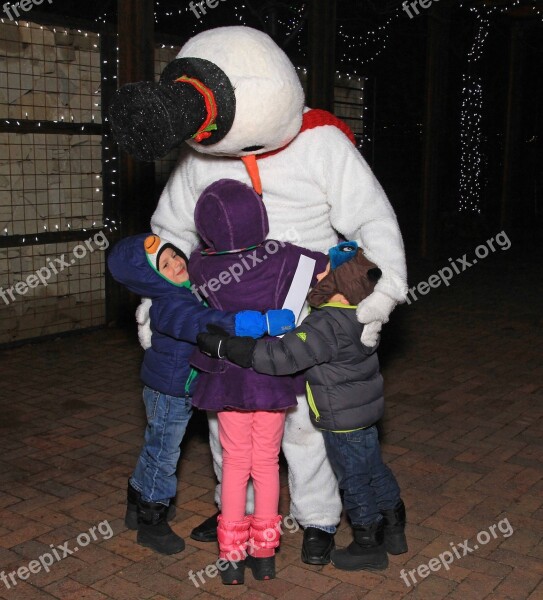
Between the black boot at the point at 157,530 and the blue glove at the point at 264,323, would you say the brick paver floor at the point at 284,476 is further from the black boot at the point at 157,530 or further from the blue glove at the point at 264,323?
the blue glove at the point at 264,323

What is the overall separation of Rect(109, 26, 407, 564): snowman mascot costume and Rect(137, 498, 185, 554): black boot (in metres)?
0.15

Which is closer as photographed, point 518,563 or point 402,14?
point 518,563

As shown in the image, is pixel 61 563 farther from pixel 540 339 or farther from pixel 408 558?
pixel 540 339

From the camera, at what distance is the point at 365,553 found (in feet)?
10.7

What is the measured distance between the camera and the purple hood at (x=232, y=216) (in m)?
2.84

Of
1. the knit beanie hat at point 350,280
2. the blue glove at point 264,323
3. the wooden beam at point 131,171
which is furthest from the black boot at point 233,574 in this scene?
the wooden beam at point 131,171

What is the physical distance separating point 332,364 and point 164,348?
2.25 feet

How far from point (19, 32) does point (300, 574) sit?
4940 mm

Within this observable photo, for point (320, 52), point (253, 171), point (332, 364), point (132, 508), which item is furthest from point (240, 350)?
point (320, 52)

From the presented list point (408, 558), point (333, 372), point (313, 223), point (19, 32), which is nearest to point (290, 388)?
point (333, 372)

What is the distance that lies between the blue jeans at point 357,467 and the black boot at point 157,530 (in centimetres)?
74

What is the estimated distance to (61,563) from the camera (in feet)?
10.9

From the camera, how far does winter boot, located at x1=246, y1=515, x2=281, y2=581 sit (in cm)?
311

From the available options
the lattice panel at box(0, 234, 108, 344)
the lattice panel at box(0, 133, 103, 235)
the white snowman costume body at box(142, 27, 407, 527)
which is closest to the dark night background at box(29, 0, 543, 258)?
the lattice panel at box(0, 133, 103, 235)
